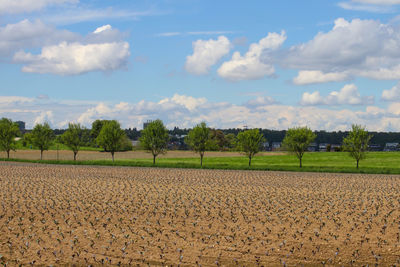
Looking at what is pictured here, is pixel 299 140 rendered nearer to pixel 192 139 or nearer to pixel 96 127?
pixel 192 139

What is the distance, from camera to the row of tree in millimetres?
65688

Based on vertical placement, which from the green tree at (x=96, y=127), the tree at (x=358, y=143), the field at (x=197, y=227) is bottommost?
the field at (x=197, y=227)

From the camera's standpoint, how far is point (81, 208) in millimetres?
25391

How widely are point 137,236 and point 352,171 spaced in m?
46.5

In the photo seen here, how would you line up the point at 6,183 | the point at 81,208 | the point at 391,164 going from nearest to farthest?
the point at 81,208, the point at 6,183, the point at 391,164

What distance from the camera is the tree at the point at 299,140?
224 ft

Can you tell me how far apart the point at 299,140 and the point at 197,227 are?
50780mm

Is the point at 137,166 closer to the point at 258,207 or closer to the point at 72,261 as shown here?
the point at 258,207

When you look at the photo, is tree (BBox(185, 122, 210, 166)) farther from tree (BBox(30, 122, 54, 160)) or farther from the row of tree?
tree (BBox(30, 122, 54, 160))

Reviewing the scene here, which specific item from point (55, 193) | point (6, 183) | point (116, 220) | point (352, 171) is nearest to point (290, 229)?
point (116, 220)

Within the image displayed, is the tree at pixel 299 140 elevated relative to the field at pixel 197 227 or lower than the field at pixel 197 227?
elevated

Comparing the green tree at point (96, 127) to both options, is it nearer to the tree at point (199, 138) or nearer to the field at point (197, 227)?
the tree at point (199, 138)

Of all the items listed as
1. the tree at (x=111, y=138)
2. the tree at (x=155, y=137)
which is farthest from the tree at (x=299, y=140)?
the tree at (x=111, y=138)

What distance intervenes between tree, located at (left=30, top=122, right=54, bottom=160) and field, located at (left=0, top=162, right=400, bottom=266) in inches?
2337
